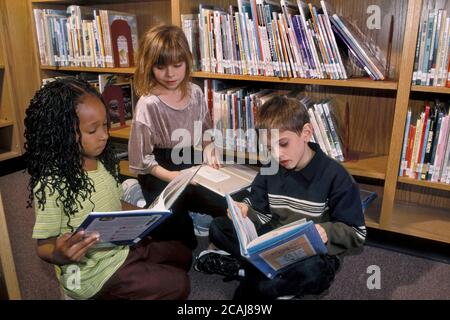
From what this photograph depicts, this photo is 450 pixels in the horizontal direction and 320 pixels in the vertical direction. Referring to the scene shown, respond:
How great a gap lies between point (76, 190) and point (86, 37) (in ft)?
4.42

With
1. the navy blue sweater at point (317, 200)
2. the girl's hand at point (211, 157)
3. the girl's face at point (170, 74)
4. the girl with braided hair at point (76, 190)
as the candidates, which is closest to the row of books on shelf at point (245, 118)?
the girl's hand at point (211, 157)

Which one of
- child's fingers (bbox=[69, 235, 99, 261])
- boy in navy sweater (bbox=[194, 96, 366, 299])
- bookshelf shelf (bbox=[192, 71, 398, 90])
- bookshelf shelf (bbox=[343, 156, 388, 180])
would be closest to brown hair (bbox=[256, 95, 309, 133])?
boy in navy sweater (bbox=[194, 96, 366, 299])

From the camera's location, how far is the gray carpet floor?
1338 mm

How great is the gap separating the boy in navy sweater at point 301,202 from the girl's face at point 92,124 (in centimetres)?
47

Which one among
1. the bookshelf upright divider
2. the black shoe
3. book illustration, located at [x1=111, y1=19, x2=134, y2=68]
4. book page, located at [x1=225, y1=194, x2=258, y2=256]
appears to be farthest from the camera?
book illustration, located at [x1=111, y1=19, x2=134, y2=68]

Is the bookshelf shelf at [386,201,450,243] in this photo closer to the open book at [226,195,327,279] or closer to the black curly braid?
the open book at [226,195,327,279]

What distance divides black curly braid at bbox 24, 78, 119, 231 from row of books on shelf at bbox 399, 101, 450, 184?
3.75ft

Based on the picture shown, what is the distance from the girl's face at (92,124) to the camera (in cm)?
100

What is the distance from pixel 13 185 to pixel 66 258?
65.9 inches

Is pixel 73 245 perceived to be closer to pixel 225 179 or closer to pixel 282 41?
pixel 225 179
